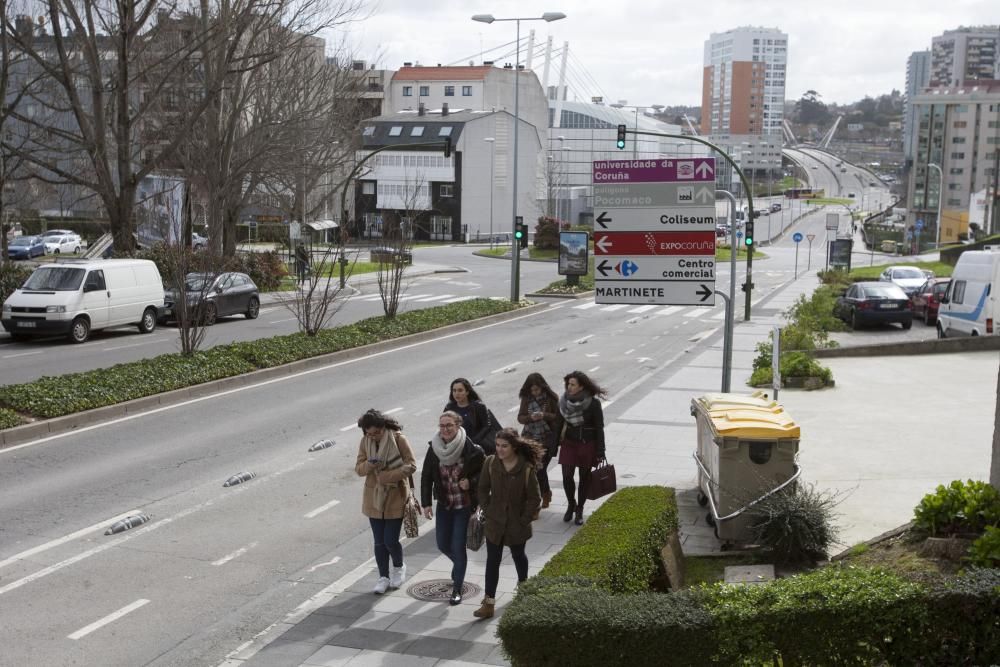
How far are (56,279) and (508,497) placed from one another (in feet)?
71.6

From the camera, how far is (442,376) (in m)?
22.0

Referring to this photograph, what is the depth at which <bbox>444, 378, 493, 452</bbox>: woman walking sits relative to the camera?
962 cm

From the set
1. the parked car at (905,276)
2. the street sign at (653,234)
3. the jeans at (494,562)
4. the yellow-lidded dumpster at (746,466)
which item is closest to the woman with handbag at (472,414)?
the jeans at (494,562)

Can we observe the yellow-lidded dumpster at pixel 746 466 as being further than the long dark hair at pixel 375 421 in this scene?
Yes

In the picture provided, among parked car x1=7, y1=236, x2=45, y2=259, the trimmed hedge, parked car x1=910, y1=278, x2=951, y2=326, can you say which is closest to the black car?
the trimmed hedge

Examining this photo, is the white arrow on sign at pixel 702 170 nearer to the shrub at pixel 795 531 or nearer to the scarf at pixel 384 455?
the shrub at pixel 795 531

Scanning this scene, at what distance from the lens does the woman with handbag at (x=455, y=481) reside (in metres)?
8.61

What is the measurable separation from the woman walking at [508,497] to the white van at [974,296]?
19.5 meters

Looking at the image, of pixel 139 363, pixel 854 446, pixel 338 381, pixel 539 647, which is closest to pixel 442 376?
pixel 338 381

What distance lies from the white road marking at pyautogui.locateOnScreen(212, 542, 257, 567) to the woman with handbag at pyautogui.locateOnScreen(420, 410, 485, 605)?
229 centimetres

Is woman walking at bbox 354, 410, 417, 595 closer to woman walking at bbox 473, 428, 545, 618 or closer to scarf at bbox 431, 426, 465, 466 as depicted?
scarf at bbox 431, 426, 465, 466

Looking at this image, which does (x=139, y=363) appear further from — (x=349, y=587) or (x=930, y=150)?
(x=930, y=150)

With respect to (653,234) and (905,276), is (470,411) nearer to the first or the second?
(653,234)

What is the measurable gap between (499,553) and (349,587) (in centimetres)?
159
